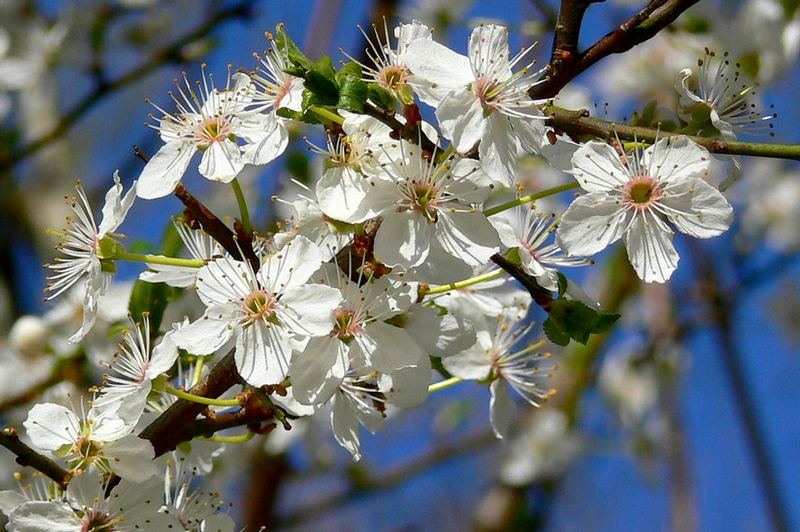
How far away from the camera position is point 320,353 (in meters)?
1.11

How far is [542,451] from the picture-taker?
406 cm

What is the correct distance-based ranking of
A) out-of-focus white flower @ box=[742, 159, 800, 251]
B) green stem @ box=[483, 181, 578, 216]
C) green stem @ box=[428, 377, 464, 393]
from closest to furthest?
green stem @ box=[483, 181, 578, 216]
green stem @ box=[428, 377, 464, 393]
out-of-focus white flower @ box=[742, 159, 800, 251]

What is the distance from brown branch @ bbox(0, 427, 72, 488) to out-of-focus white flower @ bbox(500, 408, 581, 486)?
9.89 feet

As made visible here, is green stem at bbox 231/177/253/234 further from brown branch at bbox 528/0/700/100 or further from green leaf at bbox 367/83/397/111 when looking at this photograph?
brown branch at bbox 528/0/700/100

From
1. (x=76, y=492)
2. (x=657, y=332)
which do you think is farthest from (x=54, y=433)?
(x=657, y=332)

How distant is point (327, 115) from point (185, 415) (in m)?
0.40

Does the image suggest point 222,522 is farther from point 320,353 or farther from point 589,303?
point 589,303

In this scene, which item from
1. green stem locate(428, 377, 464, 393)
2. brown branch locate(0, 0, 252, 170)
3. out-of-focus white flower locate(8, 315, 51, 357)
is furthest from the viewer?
brown branch locate(0, 0, 252, 170)

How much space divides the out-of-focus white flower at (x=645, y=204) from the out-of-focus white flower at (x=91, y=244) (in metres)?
0.54

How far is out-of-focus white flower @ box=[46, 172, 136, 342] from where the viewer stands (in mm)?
1194

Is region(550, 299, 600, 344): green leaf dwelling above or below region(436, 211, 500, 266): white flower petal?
below

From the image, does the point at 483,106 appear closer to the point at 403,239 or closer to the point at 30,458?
the point at 403,239

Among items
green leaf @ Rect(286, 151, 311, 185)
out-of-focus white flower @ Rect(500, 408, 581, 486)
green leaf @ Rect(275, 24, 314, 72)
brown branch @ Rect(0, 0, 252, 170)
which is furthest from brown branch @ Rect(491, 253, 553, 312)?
out-of-focus white flower @ Rect(500, 408, 581, 486)

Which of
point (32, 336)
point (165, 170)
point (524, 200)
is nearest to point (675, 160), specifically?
point (524, 200)
